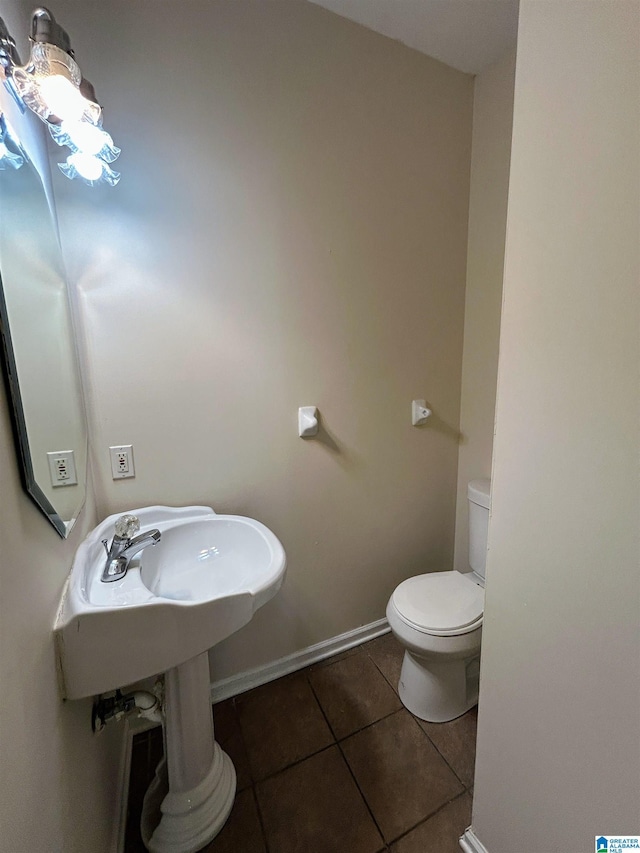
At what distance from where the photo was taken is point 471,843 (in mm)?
1024

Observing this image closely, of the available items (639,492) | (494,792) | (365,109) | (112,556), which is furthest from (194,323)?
(494,792)

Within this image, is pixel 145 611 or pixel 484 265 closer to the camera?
pixel 145 611

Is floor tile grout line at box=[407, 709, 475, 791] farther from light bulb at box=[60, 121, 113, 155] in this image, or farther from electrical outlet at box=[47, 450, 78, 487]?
light bulb at box=[60, 121, 113, 155]

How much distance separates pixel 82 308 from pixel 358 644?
73.3 inches

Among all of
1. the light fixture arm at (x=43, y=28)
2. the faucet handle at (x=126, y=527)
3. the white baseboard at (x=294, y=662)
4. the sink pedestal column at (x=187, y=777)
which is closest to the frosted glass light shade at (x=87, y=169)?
the light fixture arm at (x=43, y=28)

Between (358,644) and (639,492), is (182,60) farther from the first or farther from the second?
(358,644)

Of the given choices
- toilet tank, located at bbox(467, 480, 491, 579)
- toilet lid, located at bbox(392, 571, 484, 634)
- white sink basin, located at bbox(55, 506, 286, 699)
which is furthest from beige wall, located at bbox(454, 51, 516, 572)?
white sink basin, located at bbox(55, 506, 286, 699)

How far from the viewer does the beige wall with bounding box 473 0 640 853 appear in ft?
1.92

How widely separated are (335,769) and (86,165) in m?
2.04

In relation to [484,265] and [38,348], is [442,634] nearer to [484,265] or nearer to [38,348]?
[38,348]

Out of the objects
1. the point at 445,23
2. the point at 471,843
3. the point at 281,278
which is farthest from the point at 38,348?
the point at 445,23

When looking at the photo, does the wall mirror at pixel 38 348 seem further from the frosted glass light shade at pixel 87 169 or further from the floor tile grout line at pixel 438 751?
the floor tile grout line at pixel 438 751

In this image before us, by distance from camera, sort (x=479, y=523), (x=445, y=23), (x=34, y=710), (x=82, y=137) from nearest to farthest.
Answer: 1. (x=34, y=710)
2. (x=82, y=137)
3. (x=445, y=23)
4. (x=479, y=523)

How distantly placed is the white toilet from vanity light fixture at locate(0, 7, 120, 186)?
69.7 inches
